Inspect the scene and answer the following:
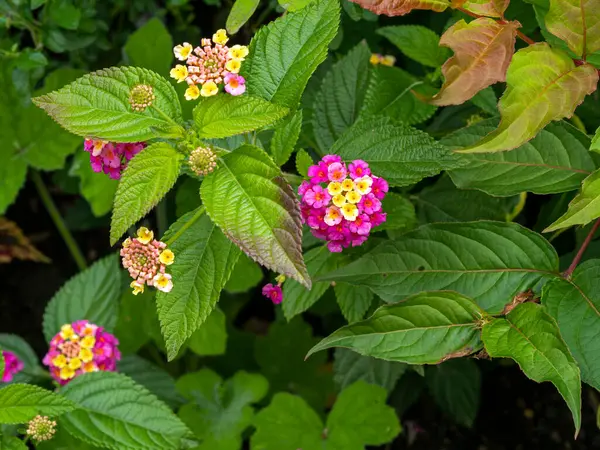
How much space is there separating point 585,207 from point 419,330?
28 centimetres

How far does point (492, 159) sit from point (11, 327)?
64.1 inches

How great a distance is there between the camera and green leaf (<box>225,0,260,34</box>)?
100 centimetres

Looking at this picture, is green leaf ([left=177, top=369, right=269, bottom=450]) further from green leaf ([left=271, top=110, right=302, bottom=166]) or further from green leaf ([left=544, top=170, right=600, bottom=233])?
green leaf ([left=544, top=170, right=600, bottom=233])

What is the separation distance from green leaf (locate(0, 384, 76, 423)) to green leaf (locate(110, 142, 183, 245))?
0.46m

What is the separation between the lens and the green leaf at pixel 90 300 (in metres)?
1.58

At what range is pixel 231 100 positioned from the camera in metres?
0.93

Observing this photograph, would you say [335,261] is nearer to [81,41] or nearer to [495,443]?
[81,41]

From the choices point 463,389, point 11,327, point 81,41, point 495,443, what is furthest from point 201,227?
point 11,327

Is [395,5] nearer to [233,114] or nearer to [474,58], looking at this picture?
[474,58]

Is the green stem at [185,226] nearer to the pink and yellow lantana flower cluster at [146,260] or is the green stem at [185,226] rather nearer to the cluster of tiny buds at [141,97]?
the pink and yellow lantana flower cluster at [146,260]

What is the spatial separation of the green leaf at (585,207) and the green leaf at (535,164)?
16cm

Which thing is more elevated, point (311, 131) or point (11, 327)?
point (311, 131)

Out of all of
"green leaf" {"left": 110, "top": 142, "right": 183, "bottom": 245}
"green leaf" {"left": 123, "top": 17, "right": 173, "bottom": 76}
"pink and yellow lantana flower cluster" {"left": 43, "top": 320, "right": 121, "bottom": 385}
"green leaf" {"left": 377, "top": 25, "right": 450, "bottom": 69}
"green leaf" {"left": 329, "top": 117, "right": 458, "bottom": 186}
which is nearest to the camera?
"green leaf" {"left": 110, "top": 142, "right": 183, "bottom": 245}

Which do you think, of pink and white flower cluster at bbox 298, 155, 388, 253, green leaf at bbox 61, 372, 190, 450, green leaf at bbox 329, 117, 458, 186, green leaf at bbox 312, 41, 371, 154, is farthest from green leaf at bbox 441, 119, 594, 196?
green leaf at bbox 61, 372, 190, 450
